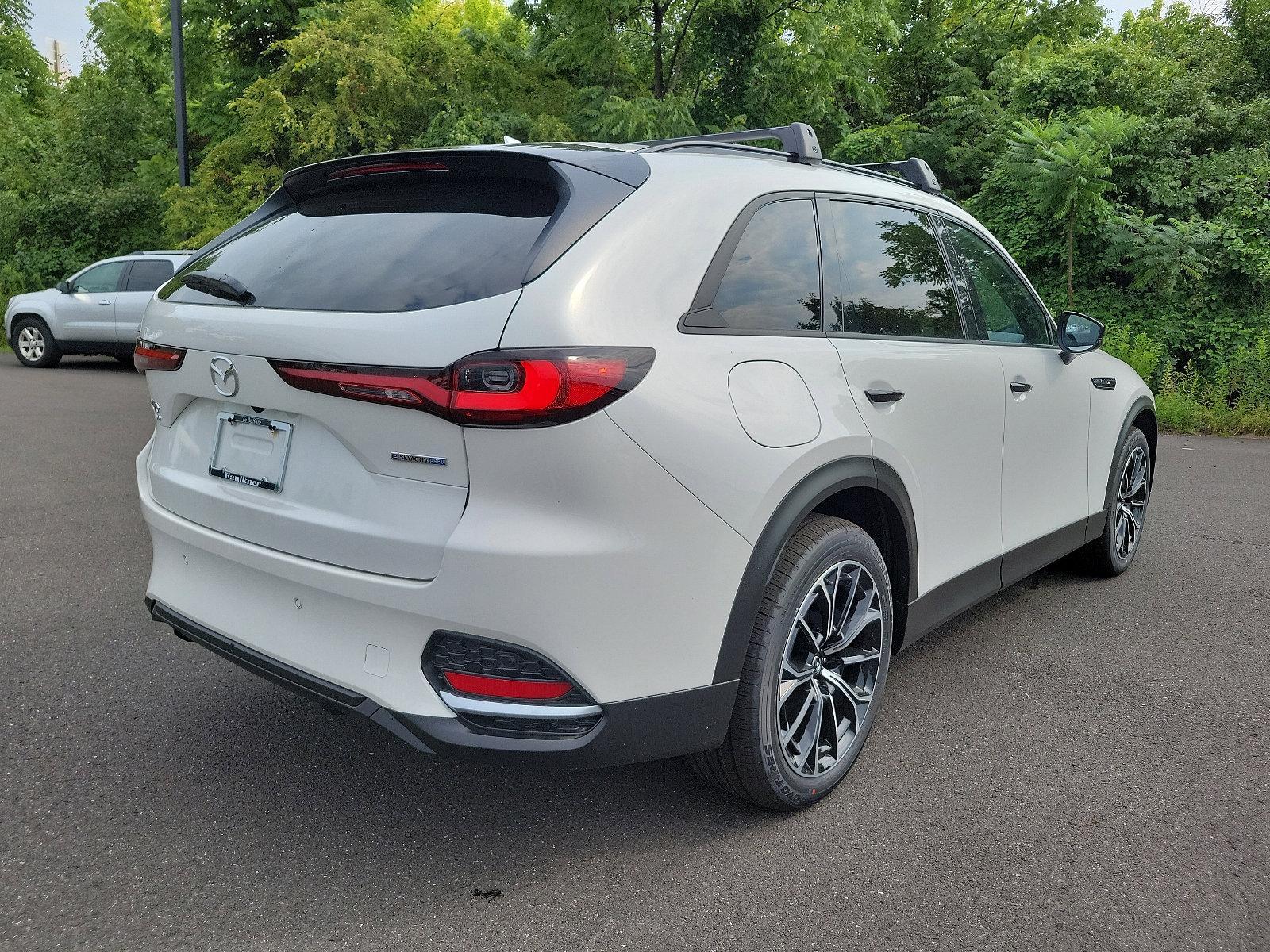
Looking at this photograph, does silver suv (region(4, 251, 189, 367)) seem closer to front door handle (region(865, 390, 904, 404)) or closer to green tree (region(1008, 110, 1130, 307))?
green tree (region(1008, 110, 1130, 307))

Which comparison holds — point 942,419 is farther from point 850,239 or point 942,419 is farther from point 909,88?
point 909,88

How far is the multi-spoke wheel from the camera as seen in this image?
4.91 m

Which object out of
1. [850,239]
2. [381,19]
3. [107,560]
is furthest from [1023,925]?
[381,19]

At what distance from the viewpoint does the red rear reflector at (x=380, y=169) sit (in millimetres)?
2678

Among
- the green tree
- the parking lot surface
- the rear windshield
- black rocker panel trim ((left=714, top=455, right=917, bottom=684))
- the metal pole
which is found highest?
the metal pole

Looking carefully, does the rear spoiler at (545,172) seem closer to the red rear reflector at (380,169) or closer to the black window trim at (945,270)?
the red rear reflector at (380,169)

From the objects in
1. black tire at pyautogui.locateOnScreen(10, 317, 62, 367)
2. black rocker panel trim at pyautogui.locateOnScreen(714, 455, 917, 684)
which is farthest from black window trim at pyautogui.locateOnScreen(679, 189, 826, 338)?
black tire at pyautogui.locateOnScreen(10, 317, 62, 367)

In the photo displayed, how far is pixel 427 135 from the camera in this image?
1894 cm

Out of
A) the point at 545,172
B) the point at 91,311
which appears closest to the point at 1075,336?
the point at 545,172

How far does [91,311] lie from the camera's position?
1541 cm

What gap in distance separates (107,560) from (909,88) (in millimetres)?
17349

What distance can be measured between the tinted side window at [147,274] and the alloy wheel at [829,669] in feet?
47.6

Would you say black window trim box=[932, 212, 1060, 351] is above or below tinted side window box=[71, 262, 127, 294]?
above

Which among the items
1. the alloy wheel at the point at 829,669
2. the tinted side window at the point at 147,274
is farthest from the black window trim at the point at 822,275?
the tinted side window at the point at 147,274
